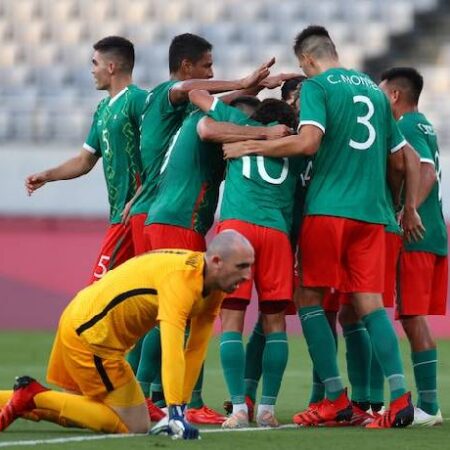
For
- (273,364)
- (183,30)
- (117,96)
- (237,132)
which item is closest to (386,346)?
(273,364)

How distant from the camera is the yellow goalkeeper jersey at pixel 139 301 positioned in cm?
652

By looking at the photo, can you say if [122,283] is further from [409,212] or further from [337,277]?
[409,212]

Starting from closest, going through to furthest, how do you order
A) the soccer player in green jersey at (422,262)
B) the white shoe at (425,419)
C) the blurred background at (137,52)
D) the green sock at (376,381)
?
1. the white shoe at (425,419)
2. the soccer player in green jersey at (422,262)
3. the green sock at (376,381)
4. the blurred background at (137,52)

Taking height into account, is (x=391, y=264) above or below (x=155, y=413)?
above

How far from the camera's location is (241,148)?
763cm

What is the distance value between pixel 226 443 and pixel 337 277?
55.4 inches

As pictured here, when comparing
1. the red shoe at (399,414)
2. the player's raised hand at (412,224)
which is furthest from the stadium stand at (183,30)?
the red shoe at (399,414)

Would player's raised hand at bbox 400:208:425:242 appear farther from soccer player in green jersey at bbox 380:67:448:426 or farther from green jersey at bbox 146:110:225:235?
green jersey at bbox 146:110:225:235

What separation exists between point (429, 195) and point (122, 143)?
6.33 feet

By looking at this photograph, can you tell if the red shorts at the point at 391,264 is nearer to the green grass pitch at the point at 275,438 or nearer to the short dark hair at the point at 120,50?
the green grass pitch at the point at 275,438

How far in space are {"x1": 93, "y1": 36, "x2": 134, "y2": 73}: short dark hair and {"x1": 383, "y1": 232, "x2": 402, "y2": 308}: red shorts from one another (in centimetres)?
212

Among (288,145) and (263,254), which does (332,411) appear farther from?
(288,145)

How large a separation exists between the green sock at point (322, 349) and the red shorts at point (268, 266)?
0.59 ft

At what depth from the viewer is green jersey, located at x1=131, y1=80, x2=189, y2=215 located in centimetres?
845
